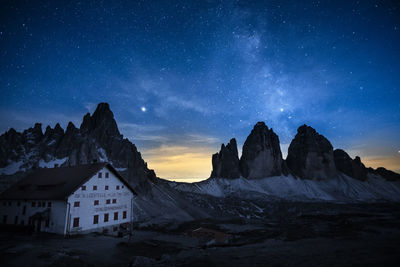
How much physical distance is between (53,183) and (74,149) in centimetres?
5129

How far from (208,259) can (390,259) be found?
13.4 m

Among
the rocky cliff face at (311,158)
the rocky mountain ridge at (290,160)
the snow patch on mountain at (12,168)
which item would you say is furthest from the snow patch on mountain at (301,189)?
the snow patch on mountain at (12,168)

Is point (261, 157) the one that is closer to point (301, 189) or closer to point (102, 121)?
point (301, 189)

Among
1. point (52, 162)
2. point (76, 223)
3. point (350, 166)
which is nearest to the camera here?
point (76, 223)

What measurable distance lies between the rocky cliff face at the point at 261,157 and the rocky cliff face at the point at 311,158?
42.2 ft

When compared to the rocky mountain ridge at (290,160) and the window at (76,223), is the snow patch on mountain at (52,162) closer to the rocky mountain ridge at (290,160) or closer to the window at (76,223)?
the window at (76,223)

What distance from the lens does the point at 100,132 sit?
9044 centimetres

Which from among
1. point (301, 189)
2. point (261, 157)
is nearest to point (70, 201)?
point (261, 157)

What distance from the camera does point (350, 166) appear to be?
17275cm

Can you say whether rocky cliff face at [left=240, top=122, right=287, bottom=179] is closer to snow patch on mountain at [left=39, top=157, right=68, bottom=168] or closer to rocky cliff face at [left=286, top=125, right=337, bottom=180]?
rocky cliff face at [left=286, top=125, right=337, bottom=180]

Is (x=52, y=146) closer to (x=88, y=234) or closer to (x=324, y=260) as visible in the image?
(x=88, y=234)

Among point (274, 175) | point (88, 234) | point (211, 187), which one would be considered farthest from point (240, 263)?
point (274, 175)

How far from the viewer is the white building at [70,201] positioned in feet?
93.6

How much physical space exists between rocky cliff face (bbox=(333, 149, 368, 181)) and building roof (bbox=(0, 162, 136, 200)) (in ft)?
621
